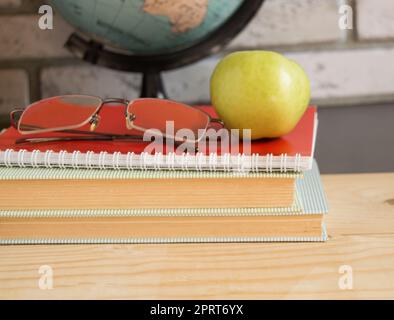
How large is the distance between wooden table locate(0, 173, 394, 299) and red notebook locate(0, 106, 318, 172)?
0.30 feet

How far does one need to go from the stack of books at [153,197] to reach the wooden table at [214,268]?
2 cm

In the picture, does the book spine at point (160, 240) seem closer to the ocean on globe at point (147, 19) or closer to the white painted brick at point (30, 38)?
the ocean on globe at point (147, 19)

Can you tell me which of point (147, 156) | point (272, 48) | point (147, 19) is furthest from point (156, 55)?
point (147, 156)

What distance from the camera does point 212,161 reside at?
2.31 ft

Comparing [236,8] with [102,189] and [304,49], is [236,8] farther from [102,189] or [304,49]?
[102,189]

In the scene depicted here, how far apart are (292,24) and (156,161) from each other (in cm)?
51

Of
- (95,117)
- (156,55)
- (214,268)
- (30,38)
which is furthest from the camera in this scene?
(30,38)

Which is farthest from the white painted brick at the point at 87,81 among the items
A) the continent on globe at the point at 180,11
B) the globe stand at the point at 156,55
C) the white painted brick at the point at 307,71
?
the continent on globe at the point at 180,11

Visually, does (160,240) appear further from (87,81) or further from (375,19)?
(375,19)

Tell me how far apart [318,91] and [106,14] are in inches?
17.1

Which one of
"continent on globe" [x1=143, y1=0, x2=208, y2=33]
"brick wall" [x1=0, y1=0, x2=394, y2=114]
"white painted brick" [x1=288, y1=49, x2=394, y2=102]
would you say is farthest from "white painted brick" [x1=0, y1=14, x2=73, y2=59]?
"white painted brick" [x1=288, y1=49, x2=394, y2=102]

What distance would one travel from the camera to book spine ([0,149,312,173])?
70 cm

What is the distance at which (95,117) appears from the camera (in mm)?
803

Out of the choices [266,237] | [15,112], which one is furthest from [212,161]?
[15,112]
